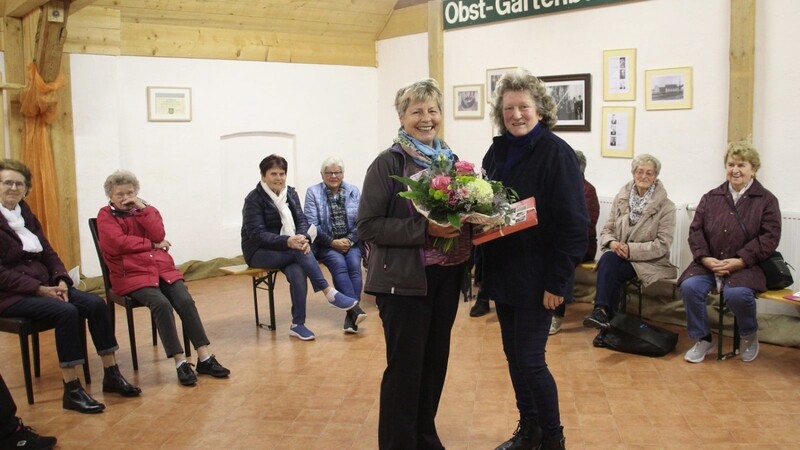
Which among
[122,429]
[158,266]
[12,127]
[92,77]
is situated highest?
[92,77]

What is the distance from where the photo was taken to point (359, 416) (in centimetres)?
427

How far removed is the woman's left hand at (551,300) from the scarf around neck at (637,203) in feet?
9.09

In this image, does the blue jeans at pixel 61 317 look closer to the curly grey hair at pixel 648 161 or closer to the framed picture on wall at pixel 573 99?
the curly grey hair at pixel 648 161

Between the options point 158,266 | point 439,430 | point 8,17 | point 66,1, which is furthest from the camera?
point 8,17

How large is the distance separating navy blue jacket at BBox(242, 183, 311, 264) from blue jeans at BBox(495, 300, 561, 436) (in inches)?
109

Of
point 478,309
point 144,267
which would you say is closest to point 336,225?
point 478,309

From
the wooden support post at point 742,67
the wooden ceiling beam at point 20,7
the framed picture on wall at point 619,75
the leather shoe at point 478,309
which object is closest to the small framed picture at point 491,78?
the framed picture on wall at point 619,75

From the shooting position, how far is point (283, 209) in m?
5.99

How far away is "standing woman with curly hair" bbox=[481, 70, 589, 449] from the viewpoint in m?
3.21

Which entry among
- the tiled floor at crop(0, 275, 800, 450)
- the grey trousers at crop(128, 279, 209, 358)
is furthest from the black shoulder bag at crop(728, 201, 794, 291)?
the grey trousers at crop(128, 279, 209, 358)

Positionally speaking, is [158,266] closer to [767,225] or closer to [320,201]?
[320,201]

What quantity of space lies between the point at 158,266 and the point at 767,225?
3809 mm

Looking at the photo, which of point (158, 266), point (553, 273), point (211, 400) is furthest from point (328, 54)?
point (553, 273)

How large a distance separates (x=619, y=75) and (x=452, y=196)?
13.4 ft
